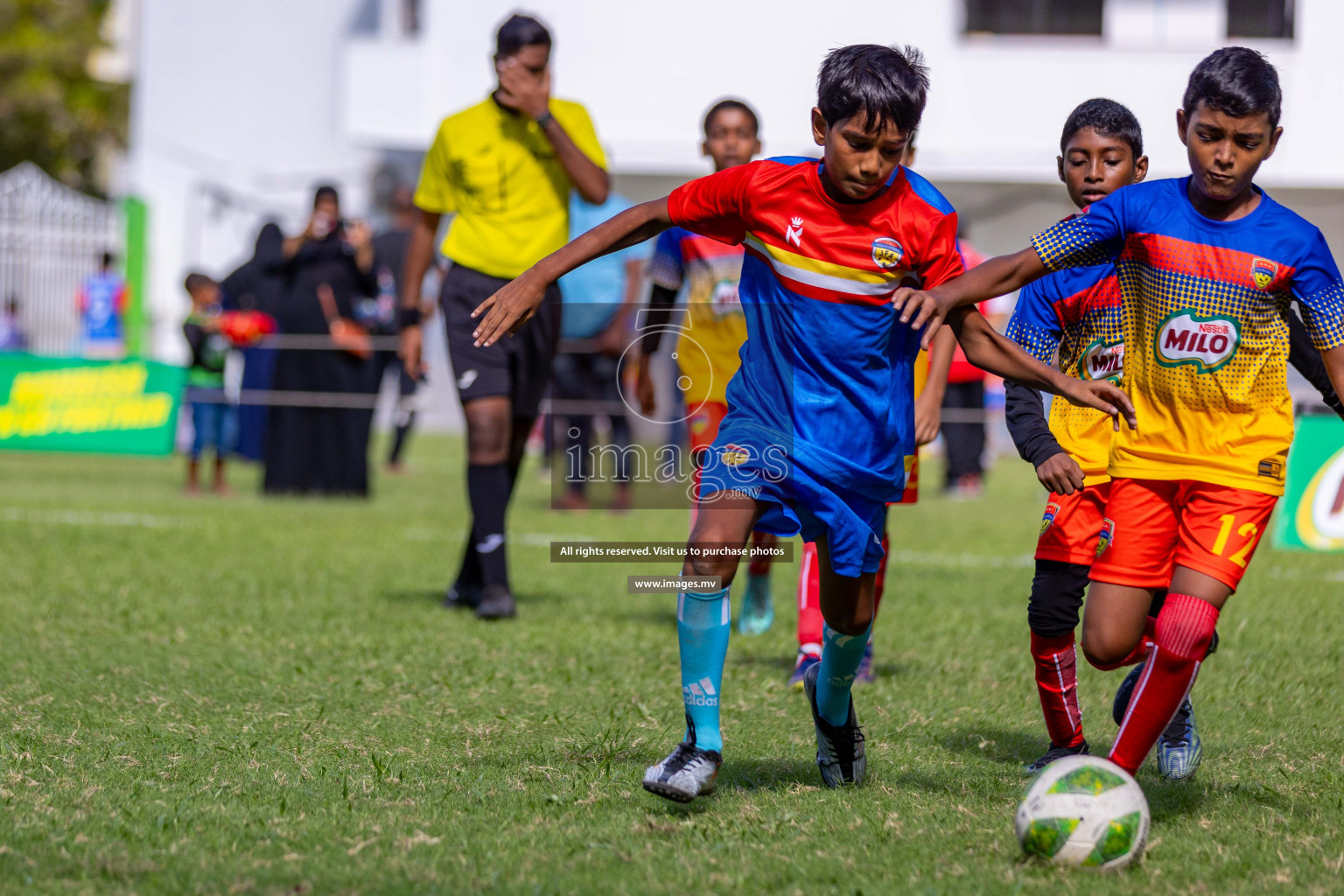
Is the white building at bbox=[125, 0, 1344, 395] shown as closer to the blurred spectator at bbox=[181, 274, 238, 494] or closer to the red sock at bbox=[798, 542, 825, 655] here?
the blurred spectator at bbox=[181, 274, 238, 494]

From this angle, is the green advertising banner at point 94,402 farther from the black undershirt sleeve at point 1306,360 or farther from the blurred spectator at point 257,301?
the black undershirt sleeve at point 1306,360

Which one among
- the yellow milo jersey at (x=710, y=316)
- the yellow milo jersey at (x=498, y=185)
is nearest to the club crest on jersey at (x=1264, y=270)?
the yellow milo jersey at (x=710, y=316)

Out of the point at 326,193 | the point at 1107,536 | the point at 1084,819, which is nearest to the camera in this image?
the point at 1084,819

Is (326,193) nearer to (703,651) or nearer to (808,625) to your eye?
(808,625)

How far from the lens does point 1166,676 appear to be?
3.62 metres

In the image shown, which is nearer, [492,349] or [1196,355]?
[1196,355]

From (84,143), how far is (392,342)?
29860 mm

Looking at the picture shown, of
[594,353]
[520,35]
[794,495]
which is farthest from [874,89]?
[594,353]

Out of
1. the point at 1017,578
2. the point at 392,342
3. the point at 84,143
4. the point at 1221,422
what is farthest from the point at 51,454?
the point at 84,143

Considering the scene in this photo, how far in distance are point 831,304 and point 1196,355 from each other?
2.94ft

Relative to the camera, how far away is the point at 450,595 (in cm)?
695

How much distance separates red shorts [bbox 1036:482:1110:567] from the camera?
4270 mm

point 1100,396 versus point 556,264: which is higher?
point 556,264

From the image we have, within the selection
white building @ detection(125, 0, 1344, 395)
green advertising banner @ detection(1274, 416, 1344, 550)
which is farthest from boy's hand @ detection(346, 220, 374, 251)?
white building @ detection(125, 0, 1344, 395)
